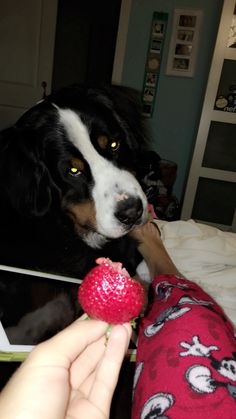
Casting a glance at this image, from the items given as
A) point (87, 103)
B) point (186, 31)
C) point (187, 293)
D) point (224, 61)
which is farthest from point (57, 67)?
point (187, 293)

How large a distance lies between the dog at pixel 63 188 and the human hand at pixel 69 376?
1.93 ft

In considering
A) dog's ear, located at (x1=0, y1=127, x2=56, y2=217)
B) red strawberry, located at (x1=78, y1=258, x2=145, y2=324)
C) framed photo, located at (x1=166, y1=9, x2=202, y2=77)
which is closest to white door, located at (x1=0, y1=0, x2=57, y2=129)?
framed photo, located at (x1=166, y1=9, x2=202, y2=77)

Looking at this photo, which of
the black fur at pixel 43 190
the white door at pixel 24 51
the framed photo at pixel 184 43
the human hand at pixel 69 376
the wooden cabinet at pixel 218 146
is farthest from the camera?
the white door at pixel 24 51

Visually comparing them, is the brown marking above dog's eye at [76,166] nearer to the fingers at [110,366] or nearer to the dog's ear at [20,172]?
the dog's ear at [20,172]

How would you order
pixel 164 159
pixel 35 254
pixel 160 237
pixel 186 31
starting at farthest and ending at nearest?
pixel 164 159 → pixel 186 31 → pixel 160 237 → pixel 35 254

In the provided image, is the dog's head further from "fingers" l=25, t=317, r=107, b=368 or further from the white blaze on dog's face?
"fingers" l=25, t=317, r=107, b=368

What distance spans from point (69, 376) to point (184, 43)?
9.85ft

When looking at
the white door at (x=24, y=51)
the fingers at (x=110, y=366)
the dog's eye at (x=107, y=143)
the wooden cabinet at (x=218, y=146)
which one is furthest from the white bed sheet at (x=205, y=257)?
the white door at (x=24, y=51)

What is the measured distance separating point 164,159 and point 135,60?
904 mm

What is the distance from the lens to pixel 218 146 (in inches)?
111

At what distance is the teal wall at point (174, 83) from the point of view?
2838 mm

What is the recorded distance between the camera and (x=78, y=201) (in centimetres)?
114

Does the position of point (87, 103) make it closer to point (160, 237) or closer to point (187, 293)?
point (160, 237)

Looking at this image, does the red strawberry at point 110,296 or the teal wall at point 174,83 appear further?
the teal wall at point 174,83
